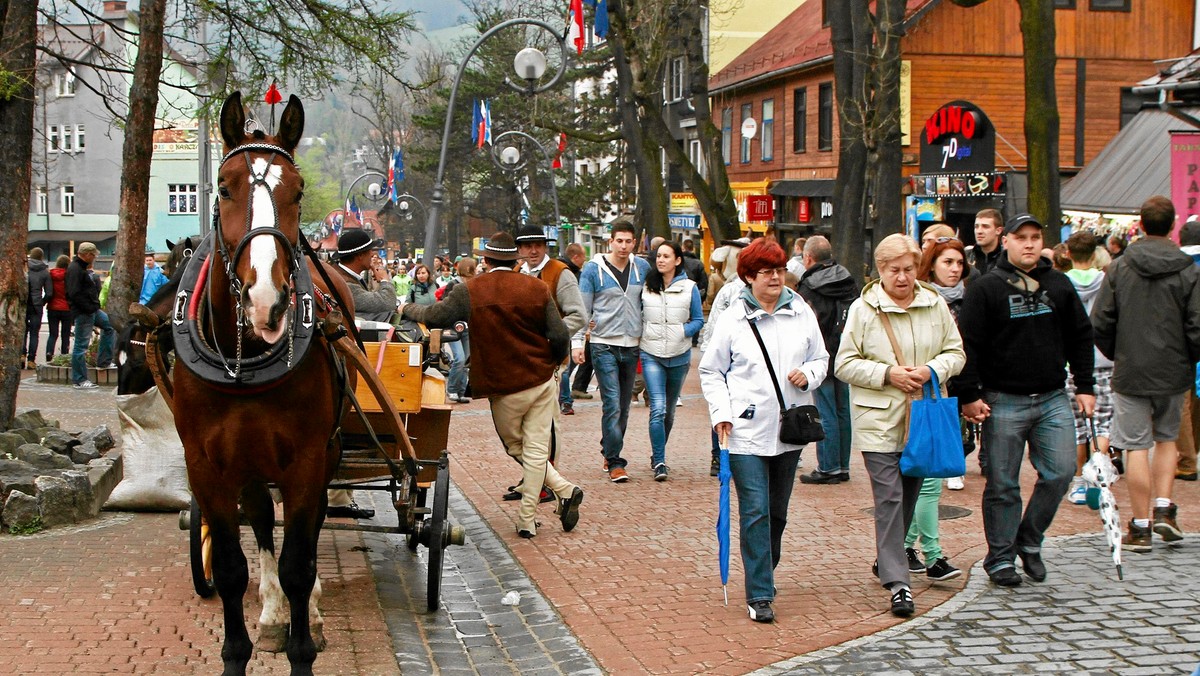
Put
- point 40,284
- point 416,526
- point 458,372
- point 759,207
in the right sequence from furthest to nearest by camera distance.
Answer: point 759,207 → point 40,284 → point 458,372 → point 416,526

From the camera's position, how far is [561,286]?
35.3ft

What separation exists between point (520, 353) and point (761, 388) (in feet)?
8.28

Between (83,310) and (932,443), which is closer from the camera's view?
(932,443)

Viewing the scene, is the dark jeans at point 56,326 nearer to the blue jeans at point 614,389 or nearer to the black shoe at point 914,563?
the blue jeans at point 614,389

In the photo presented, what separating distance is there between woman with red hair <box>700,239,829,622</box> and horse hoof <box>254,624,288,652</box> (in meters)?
2.33

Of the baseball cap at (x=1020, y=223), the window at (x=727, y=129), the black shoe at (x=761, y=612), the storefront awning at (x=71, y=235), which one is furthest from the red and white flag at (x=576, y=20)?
the storefront awning at (x=71, y=235)

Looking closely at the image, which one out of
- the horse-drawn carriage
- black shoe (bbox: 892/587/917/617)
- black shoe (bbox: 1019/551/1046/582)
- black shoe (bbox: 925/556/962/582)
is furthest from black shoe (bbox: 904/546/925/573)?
the horse-drawn carriage

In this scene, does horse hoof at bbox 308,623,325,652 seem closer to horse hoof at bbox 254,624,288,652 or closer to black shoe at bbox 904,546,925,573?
horse hoof at bbox 254,624,288,652

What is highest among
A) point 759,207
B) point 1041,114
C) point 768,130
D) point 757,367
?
point 768,130

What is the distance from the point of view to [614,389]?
1197 centimetres

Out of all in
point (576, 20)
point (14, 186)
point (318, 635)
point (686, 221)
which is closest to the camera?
point (318, 635)

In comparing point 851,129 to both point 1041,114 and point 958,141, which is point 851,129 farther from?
point 958,141

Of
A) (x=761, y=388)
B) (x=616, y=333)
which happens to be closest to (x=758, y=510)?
(x=761, y=388)

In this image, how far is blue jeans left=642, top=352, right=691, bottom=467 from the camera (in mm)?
11852
